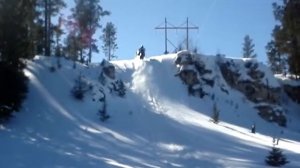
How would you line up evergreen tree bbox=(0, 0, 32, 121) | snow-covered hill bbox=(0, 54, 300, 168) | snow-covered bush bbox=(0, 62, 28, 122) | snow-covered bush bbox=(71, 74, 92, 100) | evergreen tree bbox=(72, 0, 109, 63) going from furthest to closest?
evergreen tree bbox=(72, 0, 109, 63) < snow-covered bush bbox=(71, 74, 92, 100) < evergreen tree bbox=(0, 0, 32, 121) < snow-covered bush bbox=(0, 62, 28, 122) < snow-covered hill bbox=(0, 54, 300, 168)

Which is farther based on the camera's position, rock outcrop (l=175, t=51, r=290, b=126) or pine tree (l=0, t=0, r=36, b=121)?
rock outcrop (l=175, t=51, r=290, b=126)

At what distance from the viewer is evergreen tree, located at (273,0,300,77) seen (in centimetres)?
2806

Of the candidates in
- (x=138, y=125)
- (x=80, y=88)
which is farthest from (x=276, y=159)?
(x=80, y=88)

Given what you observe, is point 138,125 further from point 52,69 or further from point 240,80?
point 240,80

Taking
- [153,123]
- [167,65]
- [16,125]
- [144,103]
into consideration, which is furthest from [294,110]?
[16,125]

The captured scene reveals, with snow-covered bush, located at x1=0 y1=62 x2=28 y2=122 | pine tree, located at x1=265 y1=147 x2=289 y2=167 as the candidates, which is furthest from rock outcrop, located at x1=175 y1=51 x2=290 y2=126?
pine tree, located at x1=265 y1=147 x2=289 y2=167

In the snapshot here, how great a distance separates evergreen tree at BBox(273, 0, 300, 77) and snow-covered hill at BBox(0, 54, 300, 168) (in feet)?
7.34

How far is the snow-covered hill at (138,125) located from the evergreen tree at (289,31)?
2236 mm

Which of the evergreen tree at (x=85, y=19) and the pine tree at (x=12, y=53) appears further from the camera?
the evergreen tree at (x=85, y=19)

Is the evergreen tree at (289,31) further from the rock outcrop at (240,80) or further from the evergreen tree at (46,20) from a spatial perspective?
the evergreen tree at (46,20)

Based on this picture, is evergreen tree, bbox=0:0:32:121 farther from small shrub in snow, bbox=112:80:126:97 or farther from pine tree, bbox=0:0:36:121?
small shrub in snow, bbox=112:80:126:97

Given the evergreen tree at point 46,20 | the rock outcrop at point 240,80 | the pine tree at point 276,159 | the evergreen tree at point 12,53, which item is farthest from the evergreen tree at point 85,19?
the pine tree at point 276,159

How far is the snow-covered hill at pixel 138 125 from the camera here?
1908cm

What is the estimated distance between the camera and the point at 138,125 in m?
24.9
